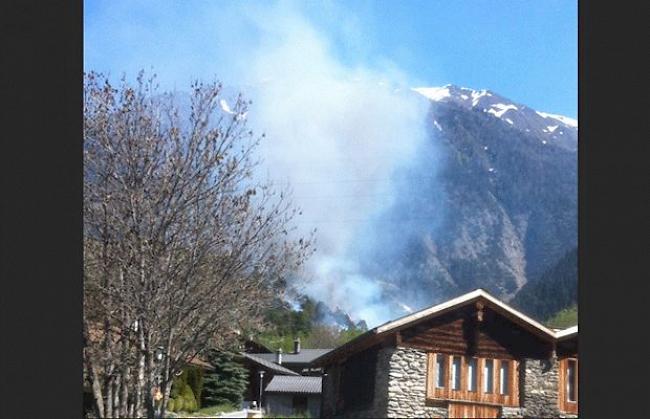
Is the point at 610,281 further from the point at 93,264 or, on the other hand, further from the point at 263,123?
the point at 93,264

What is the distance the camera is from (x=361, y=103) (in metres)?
9.58

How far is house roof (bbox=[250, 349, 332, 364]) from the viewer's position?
9.64m

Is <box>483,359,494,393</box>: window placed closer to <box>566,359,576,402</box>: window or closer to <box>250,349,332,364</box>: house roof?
<box>566,359,576,402</box>: window

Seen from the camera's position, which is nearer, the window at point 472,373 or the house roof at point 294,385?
the house roof at point 294,385

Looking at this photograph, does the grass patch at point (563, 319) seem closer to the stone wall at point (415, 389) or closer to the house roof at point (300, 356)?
the stone wall at point (415, 389)

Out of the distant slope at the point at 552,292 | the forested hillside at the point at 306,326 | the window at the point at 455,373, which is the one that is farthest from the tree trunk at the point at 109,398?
the distant slope at the point at 552,292

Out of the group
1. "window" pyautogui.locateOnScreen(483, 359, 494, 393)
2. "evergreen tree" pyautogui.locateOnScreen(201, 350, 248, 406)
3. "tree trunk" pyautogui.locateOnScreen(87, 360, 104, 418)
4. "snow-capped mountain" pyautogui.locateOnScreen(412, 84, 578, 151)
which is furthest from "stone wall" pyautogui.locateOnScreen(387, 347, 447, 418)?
"tree trunk" pyautogui.locateOnScreen(87, 360, 104, 418)

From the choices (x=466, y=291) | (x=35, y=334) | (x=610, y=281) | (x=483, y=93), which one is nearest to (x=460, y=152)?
(x=483, y=93)

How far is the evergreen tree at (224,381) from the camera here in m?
9.67

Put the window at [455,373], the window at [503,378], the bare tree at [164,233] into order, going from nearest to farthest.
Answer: the bare tree at [164,233], the window at [455,373], the window at [503,378]

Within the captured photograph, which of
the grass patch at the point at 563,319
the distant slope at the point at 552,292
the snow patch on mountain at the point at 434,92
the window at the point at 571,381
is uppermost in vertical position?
the snow patch on mountain at the point at 434,92

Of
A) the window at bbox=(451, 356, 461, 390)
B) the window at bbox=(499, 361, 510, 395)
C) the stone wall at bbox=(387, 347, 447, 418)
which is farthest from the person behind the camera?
the window at bbox=(499, 361, 510, 395)

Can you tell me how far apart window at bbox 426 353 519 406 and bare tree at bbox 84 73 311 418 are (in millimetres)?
1824

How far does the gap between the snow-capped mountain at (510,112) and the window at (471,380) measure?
2.34m
